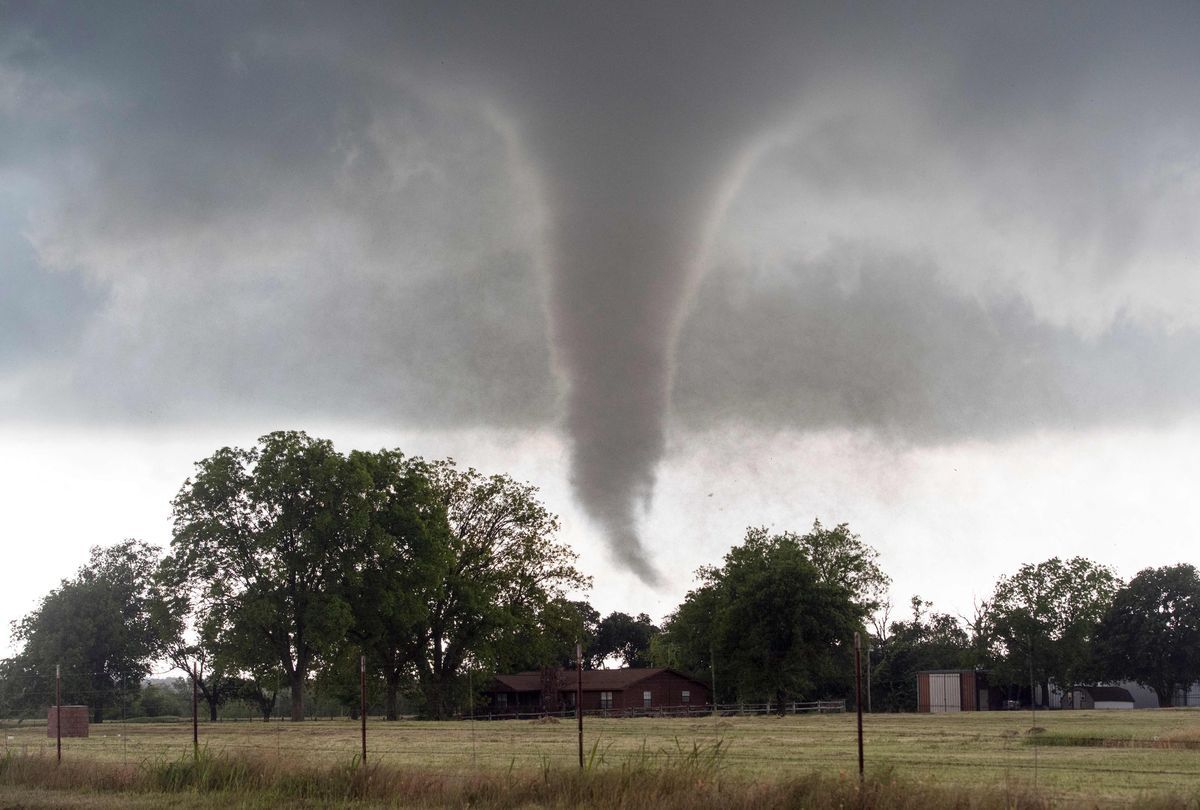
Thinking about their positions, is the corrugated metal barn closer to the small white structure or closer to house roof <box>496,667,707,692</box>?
the small white structure

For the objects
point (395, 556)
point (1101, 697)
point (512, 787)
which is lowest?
point (1101, 697)

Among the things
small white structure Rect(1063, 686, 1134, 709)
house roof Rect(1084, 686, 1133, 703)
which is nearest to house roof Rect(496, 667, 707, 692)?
small white structure Rect(1063, 686, 1134, 709)

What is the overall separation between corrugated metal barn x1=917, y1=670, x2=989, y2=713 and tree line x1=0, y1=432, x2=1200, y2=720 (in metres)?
5.15

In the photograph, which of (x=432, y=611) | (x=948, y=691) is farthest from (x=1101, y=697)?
(x=432, y=611)

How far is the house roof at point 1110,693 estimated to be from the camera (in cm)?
12311

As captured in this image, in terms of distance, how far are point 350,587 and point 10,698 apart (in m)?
39.3

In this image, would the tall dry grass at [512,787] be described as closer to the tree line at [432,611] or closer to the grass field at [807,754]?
the grass field at [807,754]

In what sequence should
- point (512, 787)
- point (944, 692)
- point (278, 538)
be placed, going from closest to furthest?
1. point (512, 787)
2. point (278, 538)
3. point (944, 692)

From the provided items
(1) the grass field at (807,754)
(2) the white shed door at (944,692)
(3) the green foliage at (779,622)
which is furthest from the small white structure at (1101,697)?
(1) the grass field at (807,754)

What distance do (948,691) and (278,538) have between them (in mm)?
63164

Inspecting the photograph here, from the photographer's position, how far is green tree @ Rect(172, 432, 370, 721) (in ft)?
229

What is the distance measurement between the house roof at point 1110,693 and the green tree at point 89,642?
9699cm

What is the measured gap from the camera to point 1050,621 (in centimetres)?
10869

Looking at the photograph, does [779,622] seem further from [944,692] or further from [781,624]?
[944,692]
